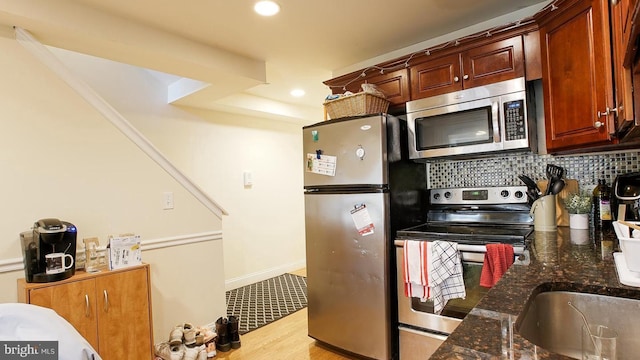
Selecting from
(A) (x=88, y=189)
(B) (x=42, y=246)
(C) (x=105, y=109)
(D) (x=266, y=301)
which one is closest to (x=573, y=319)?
(B) (x=42, y=246)

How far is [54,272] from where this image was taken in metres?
1.76

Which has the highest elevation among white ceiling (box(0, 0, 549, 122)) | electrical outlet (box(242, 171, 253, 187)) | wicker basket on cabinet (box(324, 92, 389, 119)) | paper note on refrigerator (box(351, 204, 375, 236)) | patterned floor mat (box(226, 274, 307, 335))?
white ceiling (box(0, 0, 549, 122))

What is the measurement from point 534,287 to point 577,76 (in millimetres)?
1194

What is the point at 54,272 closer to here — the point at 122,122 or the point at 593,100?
the point at 122,122

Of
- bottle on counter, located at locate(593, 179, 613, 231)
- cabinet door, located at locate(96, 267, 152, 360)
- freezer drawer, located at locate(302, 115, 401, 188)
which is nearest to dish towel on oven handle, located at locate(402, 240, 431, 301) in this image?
freezer drawer, located at locate(302, 115, 401, 188)

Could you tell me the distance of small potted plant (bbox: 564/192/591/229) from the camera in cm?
193

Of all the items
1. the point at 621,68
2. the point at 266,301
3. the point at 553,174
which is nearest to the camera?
the point at 621,68

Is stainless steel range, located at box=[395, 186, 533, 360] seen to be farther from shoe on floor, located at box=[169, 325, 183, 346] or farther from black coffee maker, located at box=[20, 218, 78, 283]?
black coffee maker, located at box=[20, 218, 78, 283]

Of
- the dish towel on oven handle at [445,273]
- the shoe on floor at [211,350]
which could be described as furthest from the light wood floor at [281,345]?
the dish towel on oven handle at [445,273]

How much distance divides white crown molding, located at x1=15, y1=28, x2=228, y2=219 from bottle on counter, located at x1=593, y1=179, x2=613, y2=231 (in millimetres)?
2561

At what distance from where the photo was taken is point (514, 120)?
1957 millimetres

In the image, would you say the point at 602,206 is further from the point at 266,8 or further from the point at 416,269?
the point at 266,8

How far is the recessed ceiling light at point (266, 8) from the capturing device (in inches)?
78.9

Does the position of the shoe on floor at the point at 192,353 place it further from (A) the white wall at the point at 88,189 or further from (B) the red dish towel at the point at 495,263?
(B) the red dish towel at the point at 495,263
